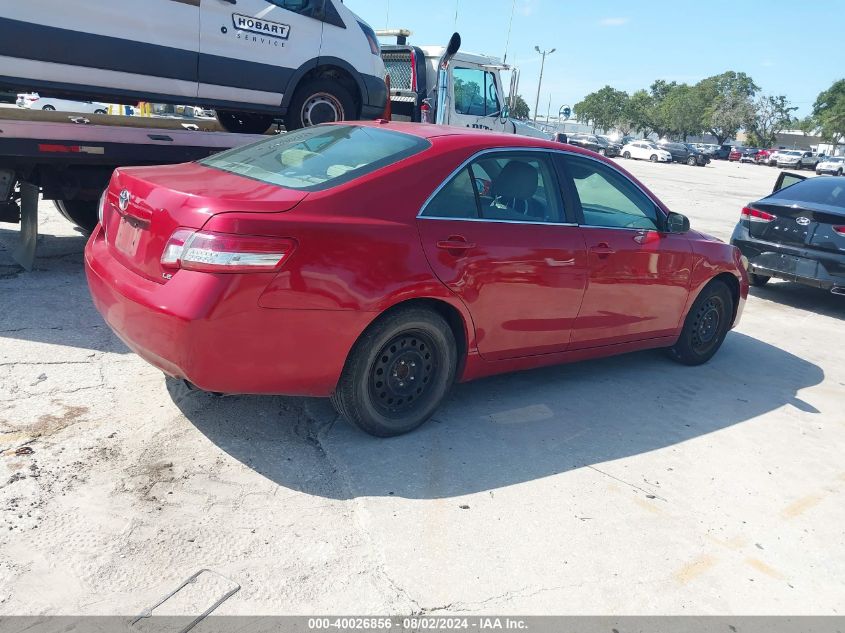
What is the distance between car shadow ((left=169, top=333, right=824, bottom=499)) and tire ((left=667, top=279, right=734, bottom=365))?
14 centimetres

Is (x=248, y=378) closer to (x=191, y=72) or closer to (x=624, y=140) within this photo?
(x=191, y=72)

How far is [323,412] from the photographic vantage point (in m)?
4.04

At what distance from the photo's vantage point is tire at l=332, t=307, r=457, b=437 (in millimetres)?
3504

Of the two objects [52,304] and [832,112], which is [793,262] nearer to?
[52,304]

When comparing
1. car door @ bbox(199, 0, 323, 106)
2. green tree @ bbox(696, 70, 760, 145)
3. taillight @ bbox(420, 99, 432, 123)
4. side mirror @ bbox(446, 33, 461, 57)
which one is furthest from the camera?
green tree @ bbox(696, 70, 760, 145)

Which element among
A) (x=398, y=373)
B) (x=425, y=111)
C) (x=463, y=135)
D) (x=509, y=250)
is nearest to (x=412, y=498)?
(x=398, y=373)

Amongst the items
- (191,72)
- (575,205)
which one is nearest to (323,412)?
(575,205)

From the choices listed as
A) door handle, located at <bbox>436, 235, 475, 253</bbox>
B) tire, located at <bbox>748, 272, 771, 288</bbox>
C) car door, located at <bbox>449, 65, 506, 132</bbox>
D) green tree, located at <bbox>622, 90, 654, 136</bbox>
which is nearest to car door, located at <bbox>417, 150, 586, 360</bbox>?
door handle, located at <bbox>436, 235, 475, 253</bbox>

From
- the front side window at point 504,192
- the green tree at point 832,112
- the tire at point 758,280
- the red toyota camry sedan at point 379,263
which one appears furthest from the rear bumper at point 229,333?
the green tree at point 832,112

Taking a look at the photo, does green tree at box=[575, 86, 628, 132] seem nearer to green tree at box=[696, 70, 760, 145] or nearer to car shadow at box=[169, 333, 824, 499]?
green tree at box=[696, 70, 760, 145]

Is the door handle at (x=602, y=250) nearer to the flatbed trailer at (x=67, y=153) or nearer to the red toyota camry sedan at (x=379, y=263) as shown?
the red toyota camry sedan at (x=379, y=263)

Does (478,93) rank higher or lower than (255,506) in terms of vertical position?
higher

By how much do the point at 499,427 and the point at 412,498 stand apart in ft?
3.22

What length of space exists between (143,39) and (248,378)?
402cm
